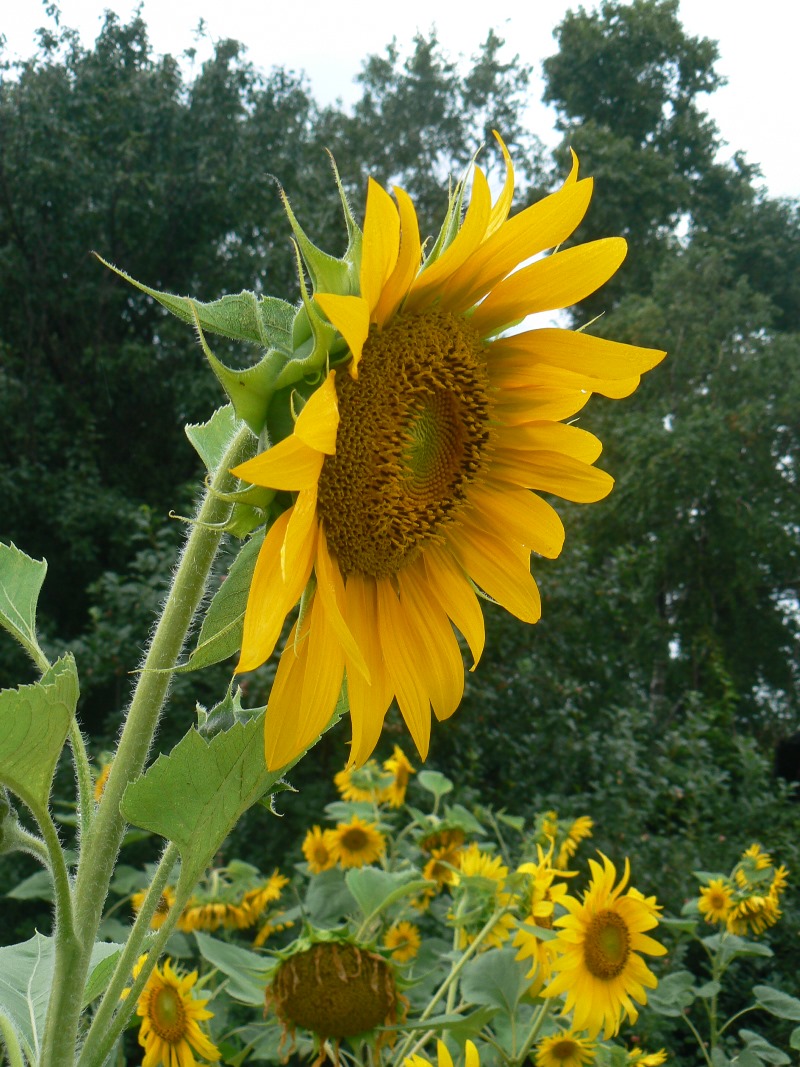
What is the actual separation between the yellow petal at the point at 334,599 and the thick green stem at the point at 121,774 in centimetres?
6

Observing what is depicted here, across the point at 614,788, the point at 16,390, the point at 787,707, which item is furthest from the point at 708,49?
the point at 614,788

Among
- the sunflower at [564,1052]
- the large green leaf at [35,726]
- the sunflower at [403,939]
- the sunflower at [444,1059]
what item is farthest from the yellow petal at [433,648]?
the sunflower at [403,939]

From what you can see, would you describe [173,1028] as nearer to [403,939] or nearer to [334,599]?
[403,939]

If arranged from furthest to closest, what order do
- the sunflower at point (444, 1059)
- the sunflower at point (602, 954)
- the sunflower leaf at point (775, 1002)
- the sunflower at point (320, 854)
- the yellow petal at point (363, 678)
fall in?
1. the sunflower at point (320, 854)
2. the sunflower leaf at point (775, 1002)
3. the sunflower at point (602, 954)
4. the sunflower at point (444, 1059)
5. the yellow petal at point (363, 678)

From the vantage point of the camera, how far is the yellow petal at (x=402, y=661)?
23.9 inches

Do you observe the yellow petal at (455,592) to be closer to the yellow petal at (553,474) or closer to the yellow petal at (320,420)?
the yellow petal at (553,474)

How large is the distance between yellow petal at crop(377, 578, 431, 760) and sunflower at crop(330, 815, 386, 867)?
1.17 metres

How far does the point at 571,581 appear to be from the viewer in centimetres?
443

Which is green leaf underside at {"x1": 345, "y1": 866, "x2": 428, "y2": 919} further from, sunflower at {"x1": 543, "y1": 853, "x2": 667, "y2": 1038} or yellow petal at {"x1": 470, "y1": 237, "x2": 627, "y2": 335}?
yellow petal at {"x1": 470, "y1": 237, "x2": 627, "y2": 335}

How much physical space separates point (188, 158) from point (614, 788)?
536 centimetres

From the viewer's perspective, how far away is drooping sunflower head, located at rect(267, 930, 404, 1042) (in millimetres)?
981

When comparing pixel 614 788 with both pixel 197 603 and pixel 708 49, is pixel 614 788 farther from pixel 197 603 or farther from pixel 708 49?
pixel 708 49

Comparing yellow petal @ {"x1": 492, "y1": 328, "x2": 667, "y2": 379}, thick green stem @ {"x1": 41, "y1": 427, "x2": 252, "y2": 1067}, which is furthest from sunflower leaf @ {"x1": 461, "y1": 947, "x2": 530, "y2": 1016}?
yellow petal @ {"x1": 492, "y1": 328, "x2": 667, "y2": 379}

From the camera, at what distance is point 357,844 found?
1.73m
